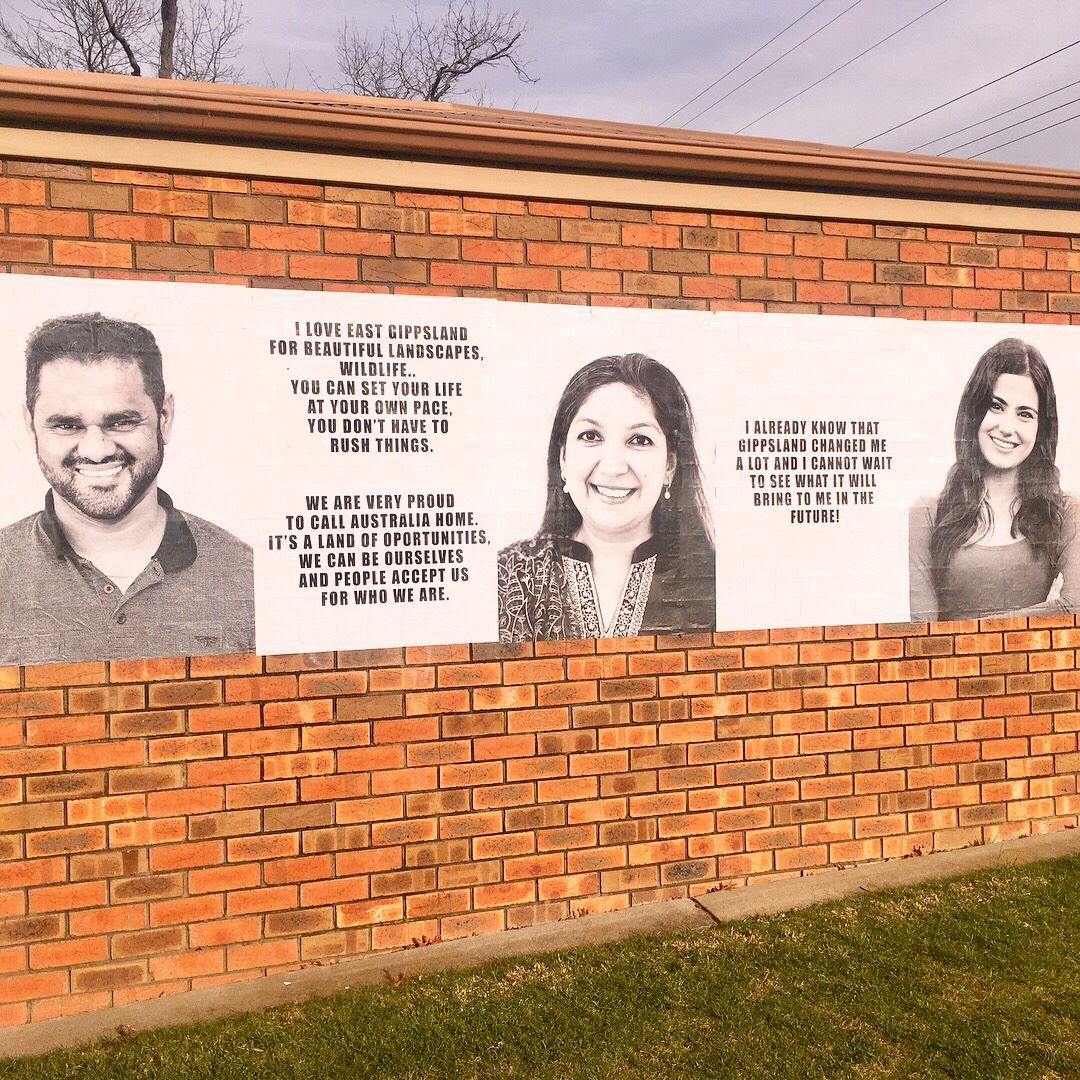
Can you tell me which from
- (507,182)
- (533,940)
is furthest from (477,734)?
(507,182)

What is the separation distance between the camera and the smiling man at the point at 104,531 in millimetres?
3844

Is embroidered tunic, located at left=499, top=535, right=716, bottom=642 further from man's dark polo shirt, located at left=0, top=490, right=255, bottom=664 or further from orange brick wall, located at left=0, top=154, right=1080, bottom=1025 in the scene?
man's dark polo shirt, located at left=0, top=490, right=255, bottom=664

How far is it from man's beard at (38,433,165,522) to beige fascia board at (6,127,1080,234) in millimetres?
1079

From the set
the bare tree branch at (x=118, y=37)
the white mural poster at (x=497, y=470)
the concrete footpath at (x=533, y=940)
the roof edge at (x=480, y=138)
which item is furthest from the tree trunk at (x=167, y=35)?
the concrete footpath at (x=533, y=940)

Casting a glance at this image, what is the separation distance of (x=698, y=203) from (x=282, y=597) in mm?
2506

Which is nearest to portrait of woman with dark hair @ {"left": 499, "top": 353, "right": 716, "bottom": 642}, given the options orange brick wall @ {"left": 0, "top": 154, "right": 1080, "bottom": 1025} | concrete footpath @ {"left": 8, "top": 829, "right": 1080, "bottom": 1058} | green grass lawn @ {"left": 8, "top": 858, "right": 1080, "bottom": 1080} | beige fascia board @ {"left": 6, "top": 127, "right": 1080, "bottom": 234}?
orange brick wall @ {"left": 0, "top": 154, "right": 1080, "bottom": 1025}

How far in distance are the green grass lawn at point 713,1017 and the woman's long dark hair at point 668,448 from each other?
1.72 m

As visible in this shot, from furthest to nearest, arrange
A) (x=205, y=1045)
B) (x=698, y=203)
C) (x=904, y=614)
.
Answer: (x=904, y=614)
(x=698, y=203)
(x=205, y=1045)

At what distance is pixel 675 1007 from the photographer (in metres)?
3.78

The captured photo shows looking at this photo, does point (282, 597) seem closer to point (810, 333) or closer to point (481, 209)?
point (481, 209)

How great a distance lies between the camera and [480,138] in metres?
4.25

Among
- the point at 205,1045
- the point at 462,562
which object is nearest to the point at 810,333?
the point at 462,562

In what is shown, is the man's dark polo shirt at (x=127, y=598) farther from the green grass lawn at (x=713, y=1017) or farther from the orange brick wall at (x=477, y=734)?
the green grass lawn at (x=713, y=1017)

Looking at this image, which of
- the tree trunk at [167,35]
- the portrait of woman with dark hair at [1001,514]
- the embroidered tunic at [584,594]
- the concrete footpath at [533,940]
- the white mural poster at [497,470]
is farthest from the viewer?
the tree trunk at [167,35]
